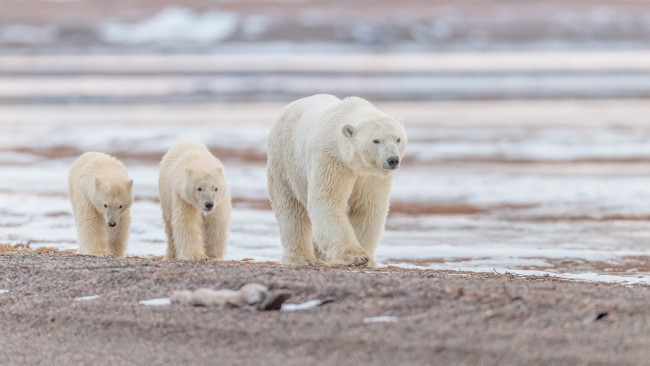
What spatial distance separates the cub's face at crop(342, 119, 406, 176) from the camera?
678cm

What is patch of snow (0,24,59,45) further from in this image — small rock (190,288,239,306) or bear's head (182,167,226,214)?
small rock (190,288,239,306)

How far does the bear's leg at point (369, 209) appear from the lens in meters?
7.39

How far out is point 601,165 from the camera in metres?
14.9

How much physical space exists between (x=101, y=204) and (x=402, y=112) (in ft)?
55.1

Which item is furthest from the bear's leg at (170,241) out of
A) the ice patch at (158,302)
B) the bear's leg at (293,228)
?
the ice patch at (158,302)

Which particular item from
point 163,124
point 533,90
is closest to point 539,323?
point 163,124

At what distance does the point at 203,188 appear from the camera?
782cm

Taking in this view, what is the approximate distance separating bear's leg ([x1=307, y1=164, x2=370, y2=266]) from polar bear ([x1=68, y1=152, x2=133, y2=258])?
1781 millimetres

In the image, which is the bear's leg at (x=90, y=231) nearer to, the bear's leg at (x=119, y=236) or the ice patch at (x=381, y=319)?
the bear's leg at (x=119, y=236)

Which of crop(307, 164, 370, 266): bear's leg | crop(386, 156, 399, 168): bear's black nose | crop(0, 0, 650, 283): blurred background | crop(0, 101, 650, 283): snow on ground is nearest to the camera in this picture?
crop(386, 156, 399, 168): bear's black nose

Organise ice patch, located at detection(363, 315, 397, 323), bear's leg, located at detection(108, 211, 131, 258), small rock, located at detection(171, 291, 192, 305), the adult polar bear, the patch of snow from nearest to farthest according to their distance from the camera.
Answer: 1. ice patch, located at detection(363, 315, 397, 323)
2. small rock, located at detection(171, 291, 192, 305)
3. the adult polar bear
4. bear's leg, located at detection(108, 211, 131, 258)
5. the patch of snow

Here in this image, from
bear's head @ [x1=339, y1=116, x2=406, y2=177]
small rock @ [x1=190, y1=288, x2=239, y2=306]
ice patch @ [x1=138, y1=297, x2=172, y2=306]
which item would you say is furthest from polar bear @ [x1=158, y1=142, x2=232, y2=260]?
small rock @ [x1=190, y1=288, x2=239, y2=306]

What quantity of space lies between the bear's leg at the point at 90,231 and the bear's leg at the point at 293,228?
1.49 meters

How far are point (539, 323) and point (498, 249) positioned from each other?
4.30 metres
